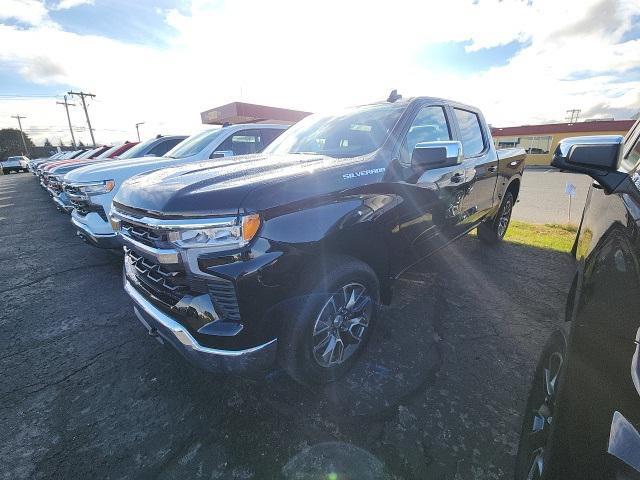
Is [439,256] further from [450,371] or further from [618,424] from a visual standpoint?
[618,424]

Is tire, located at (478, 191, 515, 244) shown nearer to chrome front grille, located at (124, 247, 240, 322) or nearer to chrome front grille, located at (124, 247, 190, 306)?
chrome front grille, located at (124, 247, 240, 322)

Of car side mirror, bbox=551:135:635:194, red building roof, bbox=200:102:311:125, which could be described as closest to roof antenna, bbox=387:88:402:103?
car side mirror, bbox=551:135:635:194

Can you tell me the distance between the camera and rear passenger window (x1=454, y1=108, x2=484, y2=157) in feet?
11.7

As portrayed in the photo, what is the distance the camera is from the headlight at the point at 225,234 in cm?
163

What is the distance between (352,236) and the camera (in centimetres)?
211

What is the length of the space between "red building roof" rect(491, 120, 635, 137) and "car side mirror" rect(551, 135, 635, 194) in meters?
36.9

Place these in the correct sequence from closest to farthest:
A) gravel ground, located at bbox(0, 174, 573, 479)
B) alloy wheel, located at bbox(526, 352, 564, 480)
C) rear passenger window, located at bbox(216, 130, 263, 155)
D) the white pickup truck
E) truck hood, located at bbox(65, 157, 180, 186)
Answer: alloy wheel, located at bbox(526, 352, 564, 480), gravel ground, located at bbox(0, 174, 573, 479), the white pickup truck, truck hood, located at bbox(65, 157, 180, 186), rear passenger window, located at bbox(216, 130, 263, 155)

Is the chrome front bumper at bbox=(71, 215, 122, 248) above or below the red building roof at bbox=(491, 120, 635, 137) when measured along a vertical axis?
below

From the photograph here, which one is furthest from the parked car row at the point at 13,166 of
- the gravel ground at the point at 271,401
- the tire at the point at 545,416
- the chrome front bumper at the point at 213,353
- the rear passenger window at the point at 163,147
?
the tire at the point at 545,416

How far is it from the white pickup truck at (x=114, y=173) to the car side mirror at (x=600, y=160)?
138 inches

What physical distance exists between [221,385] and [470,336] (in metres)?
2.09

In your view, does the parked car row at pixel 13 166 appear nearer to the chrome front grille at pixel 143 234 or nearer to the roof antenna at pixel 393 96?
the chrome front grille at pixel 143 234

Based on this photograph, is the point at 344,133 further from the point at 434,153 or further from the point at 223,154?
the point at 223,154

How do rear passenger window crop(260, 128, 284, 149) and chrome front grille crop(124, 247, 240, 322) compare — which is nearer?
chrome front grille crop(124, 247, 240, 322)
